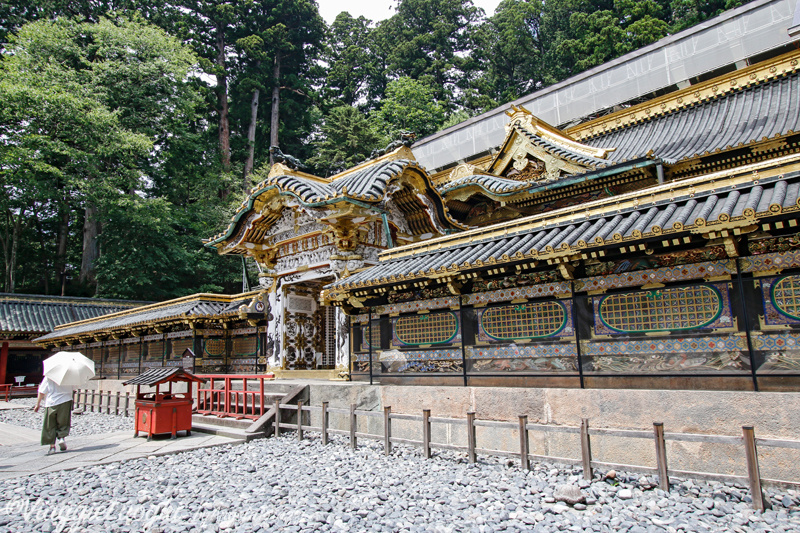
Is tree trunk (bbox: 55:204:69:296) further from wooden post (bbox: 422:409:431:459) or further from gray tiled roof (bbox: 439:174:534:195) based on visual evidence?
wooden post (bbox: 422:409:431:459)

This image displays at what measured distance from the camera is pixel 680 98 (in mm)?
15250

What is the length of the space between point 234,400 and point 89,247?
25.8 m

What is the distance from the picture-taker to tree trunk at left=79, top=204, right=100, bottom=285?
31.6 m

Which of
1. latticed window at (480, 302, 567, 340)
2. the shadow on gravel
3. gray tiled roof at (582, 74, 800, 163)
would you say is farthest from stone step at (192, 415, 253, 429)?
gray tiled roof at (582, 74, 800, 163)

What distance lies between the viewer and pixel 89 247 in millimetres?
32062

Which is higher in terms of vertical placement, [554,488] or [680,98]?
[680,98]

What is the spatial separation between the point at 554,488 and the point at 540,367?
8.01 ft

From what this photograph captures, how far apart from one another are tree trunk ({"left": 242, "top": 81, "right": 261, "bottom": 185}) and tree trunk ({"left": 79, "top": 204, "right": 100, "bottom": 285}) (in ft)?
32.2

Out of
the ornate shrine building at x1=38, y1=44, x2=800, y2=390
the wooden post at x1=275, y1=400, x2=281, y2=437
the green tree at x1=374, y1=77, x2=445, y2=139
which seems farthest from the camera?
the green tree at x1=374, y1=77, x2=445, y2=139

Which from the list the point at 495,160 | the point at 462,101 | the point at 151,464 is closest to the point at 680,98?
the point at 495,160

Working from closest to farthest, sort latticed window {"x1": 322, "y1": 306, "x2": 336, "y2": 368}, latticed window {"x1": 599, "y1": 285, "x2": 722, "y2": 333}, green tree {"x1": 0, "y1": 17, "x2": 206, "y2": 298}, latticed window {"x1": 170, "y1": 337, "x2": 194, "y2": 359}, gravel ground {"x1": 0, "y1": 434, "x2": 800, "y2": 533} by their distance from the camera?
gravel ground {"x1": 0, "y1": 434, "x2": 800, "y2": 533} < latticed window {"x1": 599, "y1": 285, "x2": 722, "y2": 333} < latticed window {"x1": 322, "y1": 306, "x2": 336, "y2": 368} < latticed window {"x1": 170, "y1": 337, "x2": 194, "y2": 359} < green tree {"x1": 0, "y1": 17, "x2": 206, "y2": 298}

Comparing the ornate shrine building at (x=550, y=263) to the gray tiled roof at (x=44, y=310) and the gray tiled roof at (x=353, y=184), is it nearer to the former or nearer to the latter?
the gray tiled roof at (x=353, y=184)

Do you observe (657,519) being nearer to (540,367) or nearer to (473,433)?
(473,433)

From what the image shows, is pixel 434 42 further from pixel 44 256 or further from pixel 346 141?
pixel 44 256
